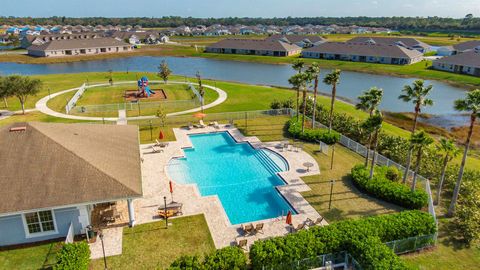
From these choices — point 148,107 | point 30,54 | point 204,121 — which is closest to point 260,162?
point 204,121

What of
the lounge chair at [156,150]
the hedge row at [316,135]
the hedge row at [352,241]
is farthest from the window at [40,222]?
the hedge row at [316,135]

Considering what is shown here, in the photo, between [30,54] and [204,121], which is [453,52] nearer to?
[204,121]

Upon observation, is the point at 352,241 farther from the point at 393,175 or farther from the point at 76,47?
the point at 76,47

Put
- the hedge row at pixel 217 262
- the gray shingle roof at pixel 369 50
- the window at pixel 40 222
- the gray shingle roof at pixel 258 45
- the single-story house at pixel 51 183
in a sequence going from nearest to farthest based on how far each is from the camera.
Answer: the hedge row at pixel 217 262, the single-story house at pixel 51 183, the window at pixel 40 222, the gray shingle roof at pixel 369 50, the gray shingle roof at pixel 258 45

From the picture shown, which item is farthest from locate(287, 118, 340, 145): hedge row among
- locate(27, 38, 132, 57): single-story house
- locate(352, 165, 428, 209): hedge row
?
locate(27, 38, 132, 57): single-story house

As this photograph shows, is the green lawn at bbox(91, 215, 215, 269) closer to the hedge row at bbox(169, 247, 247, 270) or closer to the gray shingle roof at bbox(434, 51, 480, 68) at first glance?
the hedge row at bbox(169, 247, 247, 270)

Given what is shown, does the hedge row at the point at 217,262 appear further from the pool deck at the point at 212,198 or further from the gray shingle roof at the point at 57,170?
the gray shingle roof at the point at 57,170
